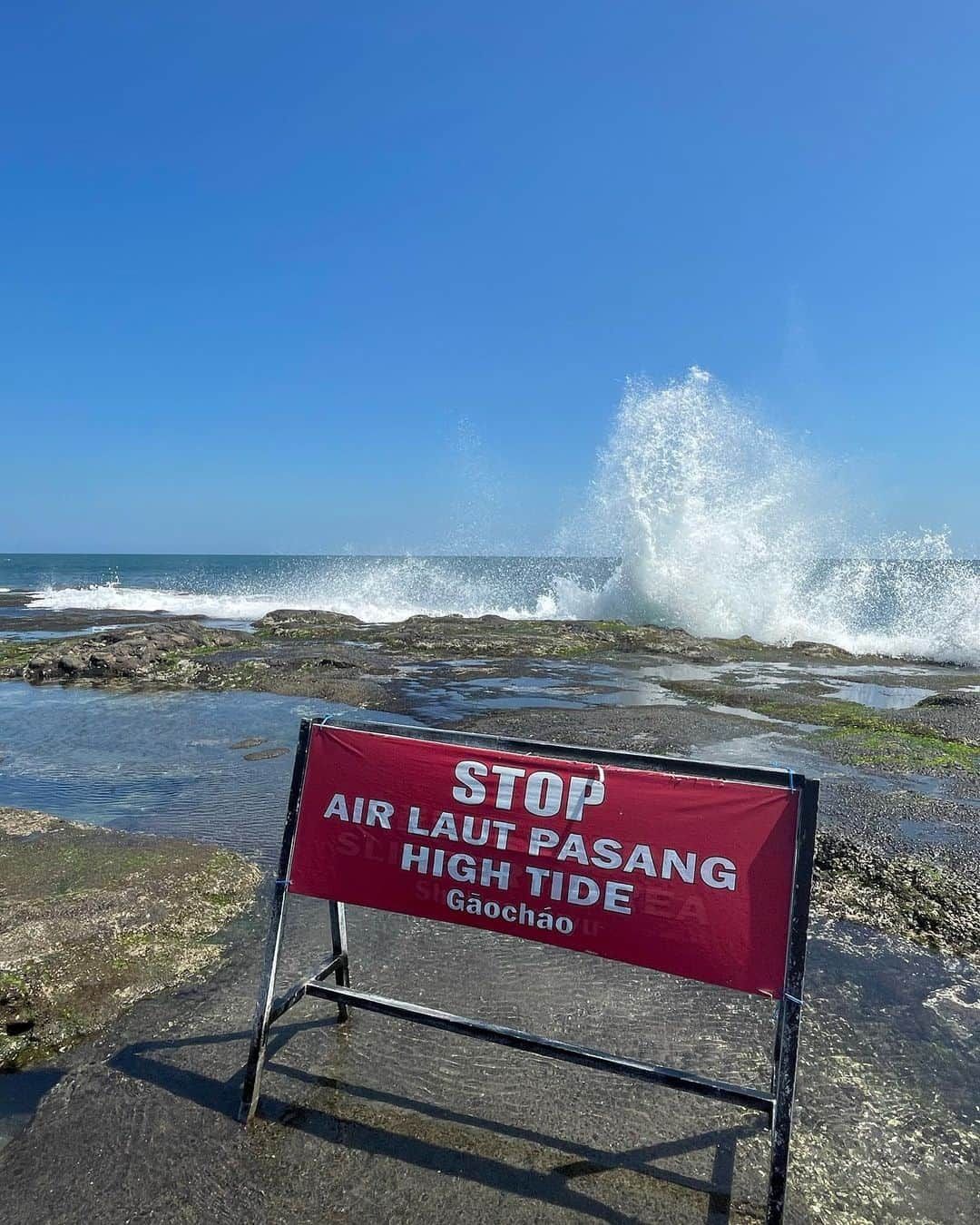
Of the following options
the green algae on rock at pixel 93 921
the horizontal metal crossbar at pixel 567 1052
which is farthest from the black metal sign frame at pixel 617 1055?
the green algae on rock at pixel 93 921

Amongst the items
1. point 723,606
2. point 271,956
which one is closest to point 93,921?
point 271,956

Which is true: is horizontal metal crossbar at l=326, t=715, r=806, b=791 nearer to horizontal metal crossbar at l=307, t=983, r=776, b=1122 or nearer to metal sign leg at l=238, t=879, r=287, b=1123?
metal sign leg at l=238, t=879, r=287, b=1123

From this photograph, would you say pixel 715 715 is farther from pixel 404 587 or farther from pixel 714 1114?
pixel 404 587

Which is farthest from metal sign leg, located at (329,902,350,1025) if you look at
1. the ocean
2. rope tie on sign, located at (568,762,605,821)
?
the ocean

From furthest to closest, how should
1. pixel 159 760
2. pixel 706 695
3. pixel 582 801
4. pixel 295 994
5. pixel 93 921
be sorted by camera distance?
pixel 706 695 → pixel 159 760 → pixel 93 921 → pixel 295 994 → pixel 582 801

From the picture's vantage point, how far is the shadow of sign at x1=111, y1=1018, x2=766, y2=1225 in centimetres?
269

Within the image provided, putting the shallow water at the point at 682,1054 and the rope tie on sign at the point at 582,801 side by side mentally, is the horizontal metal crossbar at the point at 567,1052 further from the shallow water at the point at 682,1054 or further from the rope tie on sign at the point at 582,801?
the rope tie on sign at the point at 582,801

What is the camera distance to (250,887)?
5195 mm

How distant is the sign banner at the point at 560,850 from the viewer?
2.72 metres

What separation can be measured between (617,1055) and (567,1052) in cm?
33

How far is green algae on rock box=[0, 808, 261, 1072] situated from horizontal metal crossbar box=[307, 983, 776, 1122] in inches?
53.9

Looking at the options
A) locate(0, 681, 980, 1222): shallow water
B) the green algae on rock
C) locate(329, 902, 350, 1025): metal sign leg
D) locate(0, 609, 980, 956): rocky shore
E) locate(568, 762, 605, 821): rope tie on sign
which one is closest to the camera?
locate(0, 681, 980, 1222): shallow water

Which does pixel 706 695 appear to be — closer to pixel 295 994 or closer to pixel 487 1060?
pixel 487 1060

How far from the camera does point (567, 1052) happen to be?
9.46 feet
